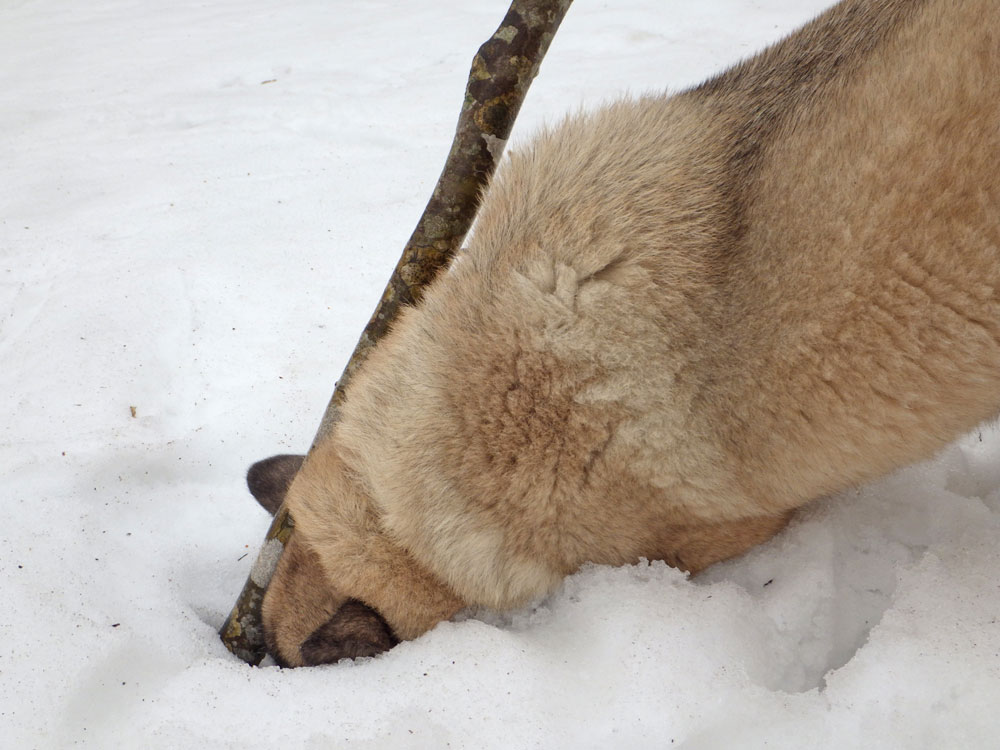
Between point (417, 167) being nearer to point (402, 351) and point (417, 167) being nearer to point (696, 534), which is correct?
point (402, 351)

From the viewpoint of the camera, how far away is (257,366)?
3.90 metres

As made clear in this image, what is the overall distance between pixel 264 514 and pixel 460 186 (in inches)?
62.9

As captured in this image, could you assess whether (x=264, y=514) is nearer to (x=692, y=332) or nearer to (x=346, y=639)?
(x=346, y=639)

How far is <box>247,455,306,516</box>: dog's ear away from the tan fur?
1.07ft

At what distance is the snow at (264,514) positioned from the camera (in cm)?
221

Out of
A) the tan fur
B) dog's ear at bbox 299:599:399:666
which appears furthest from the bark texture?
dog's ear at bbox 299:599:399:666

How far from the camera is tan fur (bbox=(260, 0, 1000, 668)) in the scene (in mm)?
2170

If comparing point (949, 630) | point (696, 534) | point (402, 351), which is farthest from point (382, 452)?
point (949, 630)

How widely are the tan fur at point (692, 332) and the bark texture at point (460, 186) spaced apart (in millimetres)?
162

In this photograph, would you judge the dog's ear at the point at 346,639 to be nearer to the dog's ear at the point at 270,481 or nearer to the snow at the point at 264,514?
the snow at the point at 264,514

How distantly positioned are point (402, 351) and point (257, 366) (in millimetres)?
1526

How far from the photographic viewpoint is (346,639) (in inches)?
100.0

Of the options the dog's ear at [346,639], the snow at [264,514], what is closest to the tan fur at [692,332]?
the dog's ear at [346,639]

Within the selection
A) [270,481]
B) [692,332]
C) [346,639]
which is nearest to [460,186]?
[692,332]
